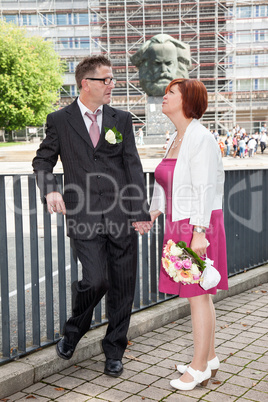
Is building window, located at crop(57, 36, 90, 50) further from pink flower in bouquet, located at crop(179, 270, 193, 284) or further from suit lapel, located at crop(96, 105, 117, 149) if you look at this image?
pink flower in bouquet, located at crop(179, 270, 193, 284)

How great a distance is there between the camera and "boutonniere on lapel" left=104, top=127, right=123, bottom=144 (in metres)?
3.28

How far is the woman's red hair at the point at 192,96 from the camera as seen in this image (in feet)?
10.3

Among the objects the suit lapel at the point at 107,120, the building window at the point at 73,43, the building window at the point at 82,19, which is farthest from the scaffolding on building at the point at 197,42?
the suit lapel at the point at 107,120

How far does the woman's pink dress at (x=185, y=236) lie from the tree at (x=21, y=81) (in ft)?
145

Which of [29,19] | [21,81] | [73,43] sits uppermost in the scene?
[29,19]

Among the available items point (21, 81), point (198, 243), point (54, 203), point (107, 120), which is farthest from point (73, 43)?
point (198, 243)

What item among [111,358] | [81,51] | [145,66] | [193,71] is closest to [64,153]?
[111,358]

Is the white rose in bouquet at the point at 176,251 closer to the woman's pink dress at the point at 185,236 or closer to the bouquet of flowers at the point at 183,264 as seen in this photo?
the bouquet of flowers at the point at 183,264

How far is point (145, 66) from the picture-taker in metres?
29.7

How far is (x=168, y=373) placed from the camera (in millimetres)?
3486

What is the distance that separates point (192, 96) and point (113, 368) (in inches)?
66.9

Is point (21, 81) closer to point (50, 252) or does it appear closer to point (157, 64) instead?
point (157, 64)

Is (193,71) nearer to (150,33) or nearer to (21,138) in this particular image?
(150,33)

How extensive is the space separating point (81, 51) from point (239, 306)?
58.6 m
